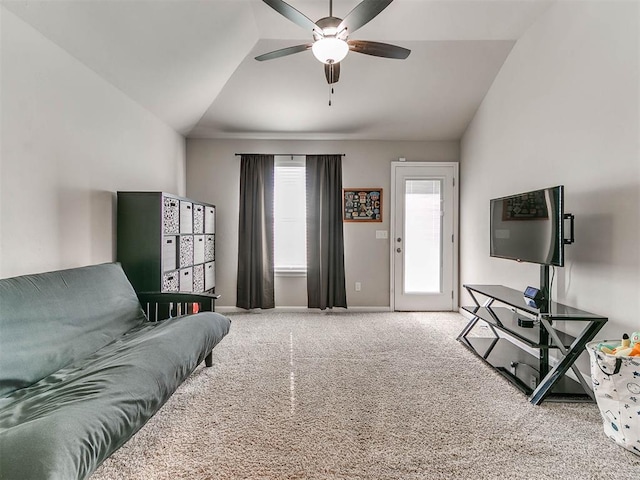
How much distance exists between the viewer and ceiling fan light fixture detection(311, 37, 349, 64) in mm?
2143

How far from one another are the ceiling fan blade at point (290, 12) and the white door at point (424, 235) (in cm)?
279

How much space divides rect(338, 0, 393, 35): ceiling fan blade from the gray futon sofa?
7.08 feet

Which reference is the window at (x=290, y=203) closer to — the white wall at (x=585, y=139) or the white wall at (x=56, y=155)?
the white wall at (x=56, y=155)

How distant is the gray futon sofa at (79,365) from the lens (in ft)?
3.66

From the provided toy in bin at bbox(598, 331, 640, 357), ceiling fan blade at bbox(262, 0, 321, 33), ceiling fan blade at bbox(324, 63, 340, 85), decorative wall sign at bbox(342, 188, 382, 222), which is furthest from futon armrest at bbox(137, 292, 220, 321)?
toy in bin at bbox(598, 331, 640, 357)

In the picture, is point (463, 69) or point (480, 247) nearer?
point (463, 69)

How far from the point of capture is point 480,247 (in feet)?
13.4

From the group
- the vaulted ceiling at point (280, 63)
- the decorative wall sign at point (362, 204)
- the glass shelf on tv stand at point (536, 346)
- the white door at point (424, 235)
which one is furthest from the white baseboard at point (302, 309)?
the vaulted ceiling at point (280, 63)

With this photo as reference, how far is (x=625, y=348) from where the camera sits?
183 cm

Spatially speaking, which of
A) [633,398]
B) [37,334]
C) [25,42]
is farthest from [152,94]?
[633,398]

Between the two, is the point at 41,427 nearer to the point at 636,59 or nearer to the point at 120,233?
the point at 120,233

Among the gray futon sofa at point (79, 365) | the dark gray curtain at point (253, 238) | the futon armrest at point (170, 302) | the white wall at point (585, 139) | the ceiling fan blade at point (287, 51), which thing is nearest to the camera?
the gray futon sofa at point (79, 365)

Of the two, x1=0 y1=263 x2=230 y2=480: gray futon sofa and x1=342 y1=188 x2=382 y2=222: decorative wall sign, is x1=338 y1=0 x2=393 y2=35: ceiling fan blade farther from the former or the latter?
x1=342 y1=188 x2=382 y2=222: decorative wall sign

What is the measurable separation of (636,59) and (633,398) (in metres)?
1.93
